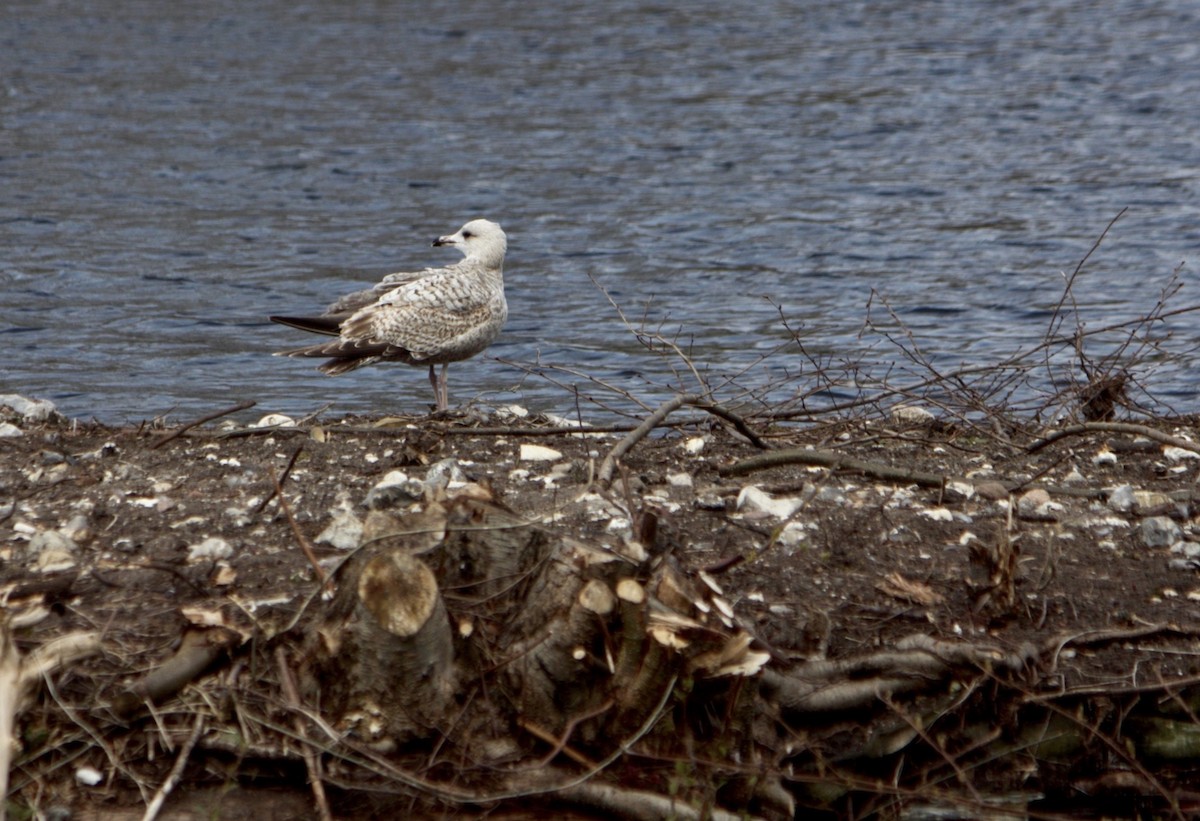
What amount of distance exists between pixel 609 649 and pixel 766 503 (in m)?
1.47

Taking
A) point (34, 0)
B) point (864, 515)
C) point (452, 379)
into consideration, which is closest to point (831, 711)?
point (864, 515)

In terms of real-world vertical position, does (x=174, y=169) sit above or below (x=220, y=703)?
below

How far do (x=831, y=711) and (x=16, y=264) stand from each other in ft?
35.5

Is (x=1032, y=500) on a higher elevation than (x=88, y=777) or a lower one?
lower

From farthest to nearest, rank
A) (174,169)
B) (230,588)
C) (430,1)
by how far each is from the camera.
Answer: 1. (430,1)
2. (174,169)
3. (230,588)

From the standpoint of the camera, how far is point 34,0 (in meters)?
27.7

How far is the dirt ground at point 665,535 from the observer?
448 centimetres

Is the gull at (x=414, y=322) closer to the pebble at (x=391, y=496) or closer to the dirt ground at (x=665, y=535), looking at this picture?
the dirt ground at (x=665, y=535)

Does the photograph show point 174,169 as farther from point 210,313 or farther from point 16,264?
point 210,313

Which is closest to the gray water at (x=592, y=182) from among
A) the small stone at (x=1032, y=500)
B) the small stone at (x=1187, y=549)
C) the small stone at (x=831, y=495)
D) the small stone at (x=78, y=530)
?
the small stone at (x=1032, y=500)

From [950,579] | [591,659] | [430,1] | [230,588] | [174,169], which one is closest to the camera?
[591,659]

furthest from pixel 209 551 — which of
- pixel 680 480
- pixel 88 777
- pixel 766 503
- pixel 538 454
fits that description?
pixel 766 503

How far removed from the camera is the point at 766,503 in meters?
5.52

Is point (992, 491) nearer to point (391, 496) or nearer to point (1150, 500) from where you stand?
point (1150, 500)
